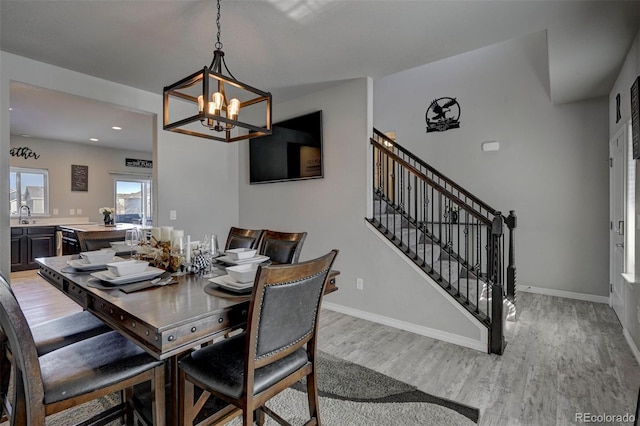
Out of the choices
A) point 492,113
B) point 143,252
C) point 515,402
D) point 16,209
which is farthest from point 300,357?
point 16,209

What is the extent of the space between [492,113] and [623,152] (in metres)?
1.85

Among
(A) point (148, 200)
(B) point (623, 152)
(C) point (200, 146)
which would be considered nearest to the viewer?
(B) point (623, 152)

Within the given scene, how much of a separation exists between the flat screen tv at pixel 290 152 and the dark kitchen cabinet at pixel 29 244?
447cm

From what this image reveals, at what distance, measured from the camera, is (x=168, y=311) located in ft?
4.11

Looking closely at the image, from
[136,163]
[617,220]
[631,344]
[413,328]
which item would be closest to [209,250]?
[413,328]

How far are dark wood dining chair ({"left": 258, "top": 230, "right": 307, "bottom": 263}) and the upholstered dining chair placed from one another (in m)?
1.14

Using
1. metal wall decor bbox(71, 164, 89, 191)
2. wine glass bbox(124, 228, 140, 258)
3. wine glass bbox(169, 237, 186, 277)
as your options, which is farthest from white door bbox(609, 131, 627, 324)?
metal wall decor bbox(71, 164, 89, 191)

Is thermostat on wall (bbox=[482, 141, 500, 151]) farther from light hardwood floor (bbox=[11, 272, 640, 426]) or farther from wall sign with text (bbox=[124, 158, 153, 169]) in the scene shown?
wall sign with text (bbox=[124, 158, 153, 169])

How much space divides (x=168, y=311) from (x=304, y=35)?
2.36 meters

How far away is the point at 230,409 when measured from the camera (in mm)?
1547

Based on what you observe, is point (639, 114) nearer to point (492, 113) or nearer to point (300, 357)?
point (492, 113)

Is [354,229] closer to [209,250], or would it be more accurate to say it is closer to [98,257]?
[209,250]

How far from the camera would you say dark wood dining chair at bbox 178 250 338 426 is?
48.9 inches

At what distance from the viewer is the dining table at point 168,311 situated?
1.13 meters
